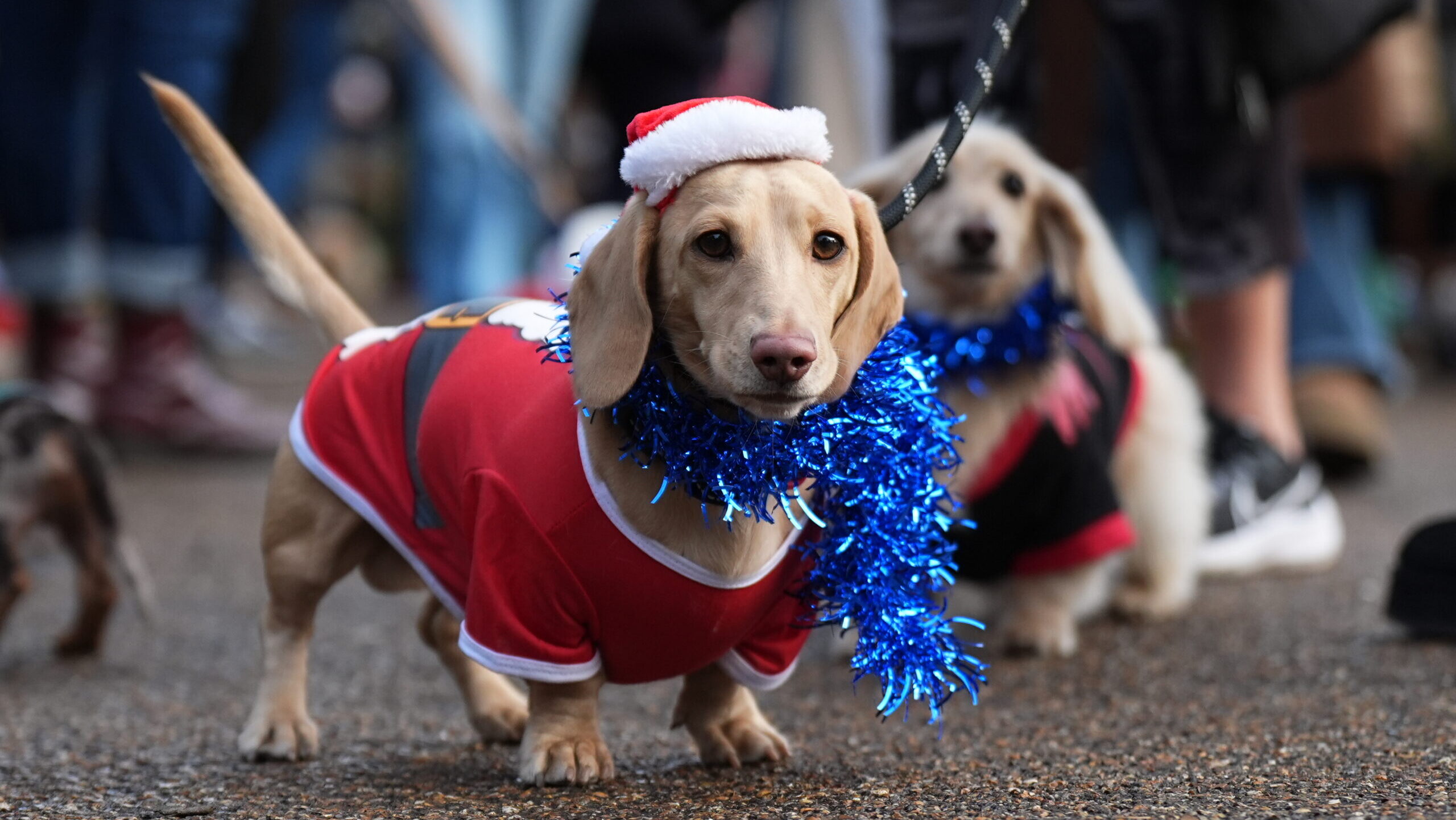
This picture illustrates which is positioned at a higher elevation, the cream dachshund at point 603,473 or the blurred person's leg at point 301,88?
the blurred person's leg at point 301,88

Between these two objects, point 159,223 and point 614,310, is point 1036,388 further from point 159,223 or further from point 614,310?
point 159,223

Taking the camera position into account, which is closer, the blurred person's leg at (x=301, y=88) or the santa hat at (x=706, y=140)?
the santa hat at (x=706, y=140)

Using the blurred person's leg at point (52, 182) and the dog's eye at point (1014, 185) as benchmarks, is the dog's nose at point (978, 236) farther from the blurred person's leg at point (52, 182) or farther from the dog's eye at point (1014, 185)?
the blurred person's leg at point (52, 182)

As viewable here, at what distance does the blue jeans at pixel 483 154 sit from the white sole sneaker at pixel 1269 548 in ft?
8.42

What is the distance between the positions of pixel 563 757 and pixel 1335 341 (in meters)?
3.88

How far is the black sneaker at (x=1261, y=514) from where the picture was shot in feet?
12.4

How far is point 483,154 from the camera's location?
530 centimetres

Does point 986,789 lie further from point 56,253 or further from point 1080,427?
point 56,253

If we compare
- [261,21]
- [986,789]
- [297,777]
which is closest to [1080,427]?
[986,789]

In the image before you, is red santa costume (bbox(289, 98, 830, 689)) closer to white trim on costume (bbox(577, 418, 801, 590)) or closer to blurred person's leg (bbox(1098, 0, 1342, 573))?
white trim on costume (bbox(577, 418, 801, 590))

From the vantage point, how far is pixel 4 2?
480cm

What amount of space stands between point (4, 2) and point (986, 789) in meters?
4.12

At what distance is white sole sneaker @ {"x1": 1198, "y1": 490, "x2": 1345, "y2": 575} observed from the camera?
12.4 feet

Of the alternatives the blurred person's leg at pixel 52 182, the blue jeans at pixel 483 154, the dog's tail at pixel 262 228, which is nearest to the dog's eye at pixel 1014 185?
the dog's tail at pixel 262 228
